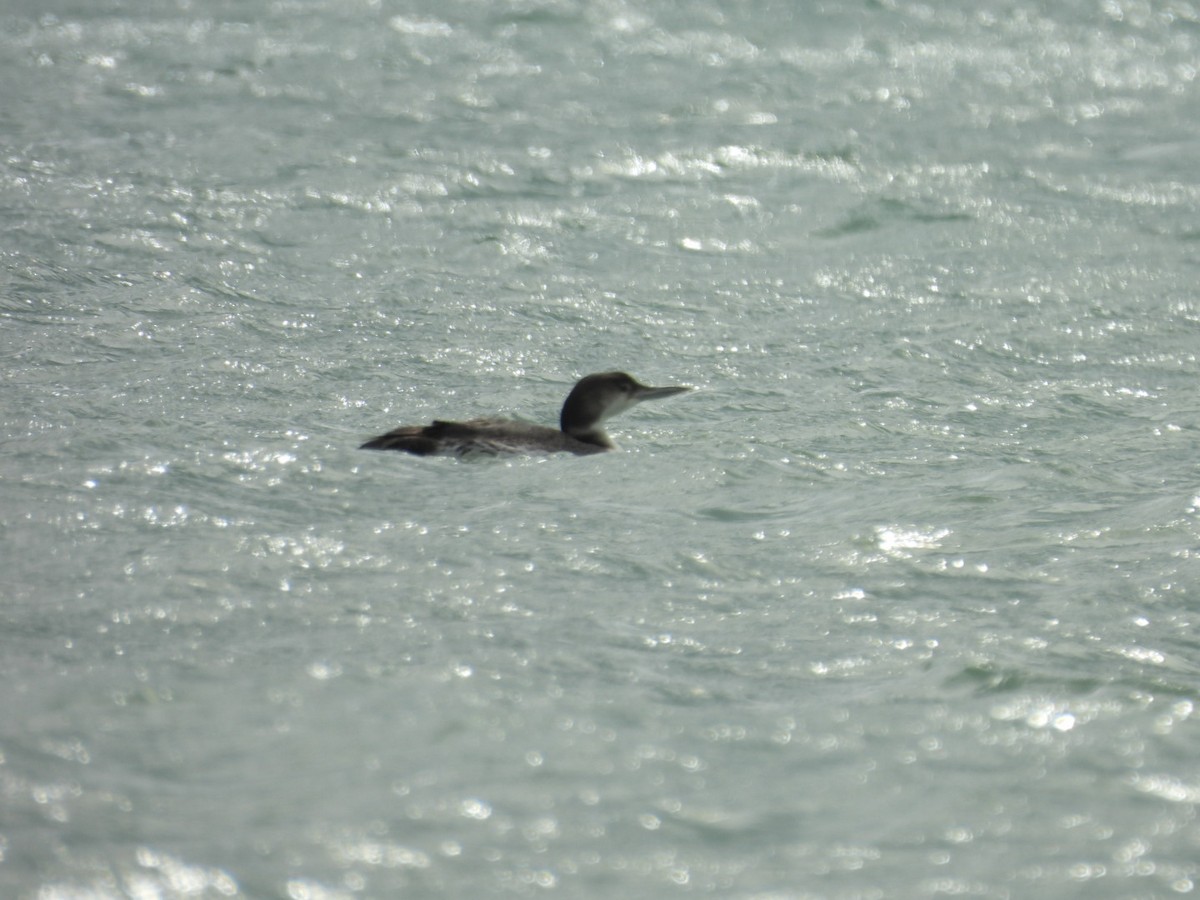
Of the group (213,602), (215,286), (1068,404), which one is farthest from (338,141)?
(213,602)

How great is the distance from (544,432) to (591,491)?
43 centimetres

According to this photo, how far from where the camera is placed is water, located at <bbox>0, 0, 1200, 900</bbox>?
4375 millimetres

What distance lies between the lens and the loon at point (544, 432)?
6875mm

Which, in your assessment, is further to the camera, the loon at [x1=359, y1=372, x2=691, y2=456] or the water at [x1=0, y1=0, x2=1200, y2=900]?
the loon at [x1=359, y1=372, x2=691, y2=456]

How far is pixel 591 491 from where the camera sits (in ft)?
22.6

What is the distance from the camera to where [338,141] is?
40.4ft

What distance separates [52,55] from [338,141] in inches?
138

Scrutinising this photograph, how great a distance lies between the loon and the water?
111 mm

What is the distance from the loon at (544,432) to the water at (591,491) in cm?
11

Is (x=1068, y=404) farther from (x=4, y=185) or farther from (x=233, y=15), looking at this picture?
(x=233, y=15)

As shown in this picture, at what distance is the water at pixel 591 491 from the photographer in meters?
4.38

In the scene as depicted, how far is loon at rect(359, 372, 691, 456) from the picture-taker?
6.88 m

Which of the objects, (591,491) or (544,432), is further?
(544,432)

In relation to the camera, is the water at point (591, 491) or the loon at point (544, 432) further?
the loon at point (544, 432)
